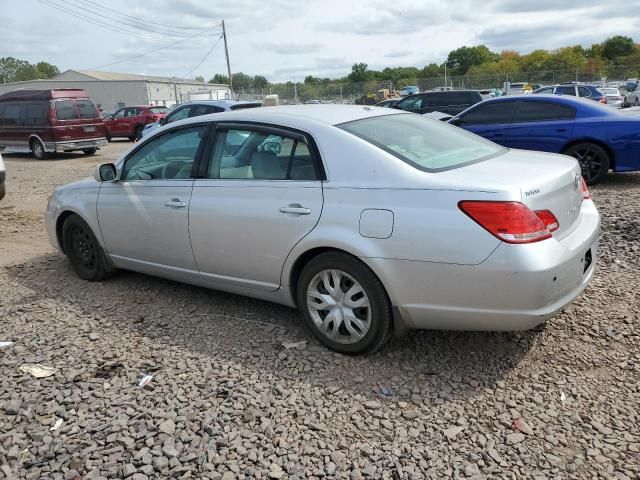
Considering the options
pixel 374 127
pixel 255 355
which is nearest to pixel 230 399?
pixel 255 355

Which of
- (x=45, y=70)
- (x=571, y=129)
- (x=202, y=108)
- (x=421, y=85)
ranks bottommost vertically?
(x=571, y=129)

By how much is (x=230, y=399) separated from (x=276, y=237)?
1048mm

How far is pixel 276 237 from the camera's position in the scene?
3.56 metres

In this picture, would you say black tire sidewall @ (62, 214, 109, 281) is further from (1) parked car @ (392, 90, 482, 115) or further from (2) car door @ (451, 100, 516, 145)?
(1) parked car @ (392, 90, 482, 115)

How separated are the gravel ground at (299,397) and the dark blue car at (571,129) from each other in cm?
430

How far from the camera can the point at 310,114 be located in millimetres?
3814

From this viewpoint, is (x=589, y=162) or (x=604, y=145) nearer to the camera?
(x=604, y=145)

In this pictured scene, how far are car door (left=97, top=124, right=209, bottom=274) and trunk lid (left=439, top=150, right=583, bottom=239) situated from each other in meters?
2.05

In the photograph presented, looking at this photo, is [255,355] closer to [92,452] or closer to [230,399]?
[230,399]

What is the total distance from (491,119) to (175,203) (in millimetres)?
6735

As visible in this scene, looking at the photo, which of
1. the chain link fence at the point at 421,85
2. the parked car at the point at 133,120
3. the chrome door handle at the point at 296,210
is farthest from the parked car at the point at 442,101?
the chain link fence at the point at 421,85

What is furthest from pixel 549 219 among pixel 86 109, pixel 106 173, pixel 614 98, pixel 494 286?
pixel 614 98

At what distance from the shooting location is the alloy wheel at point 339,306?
3.34m

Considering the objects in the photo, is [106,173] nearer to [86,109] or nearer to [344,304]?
[344,304]
